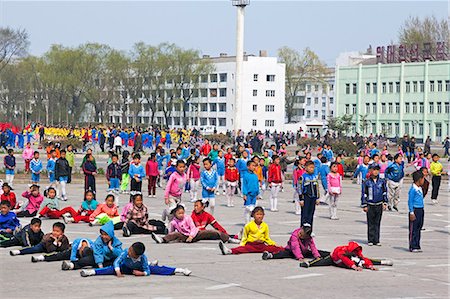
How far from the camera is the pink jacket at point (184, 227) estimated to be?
19.6m

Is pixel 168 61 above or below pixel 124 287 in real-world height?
above

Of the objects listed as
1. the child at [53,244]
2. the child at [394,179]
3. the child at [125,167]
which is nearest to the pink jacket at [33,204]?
the child at [53,244]

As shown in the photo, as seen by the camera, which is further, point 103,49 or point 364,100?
point 103,49

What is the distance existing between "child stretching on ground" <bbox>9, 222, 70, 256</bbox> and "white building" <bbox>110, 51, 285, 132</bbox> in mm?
112181

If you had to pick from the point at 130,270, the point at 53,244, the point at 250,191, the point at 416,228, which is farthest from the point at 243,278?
the point at 250,191

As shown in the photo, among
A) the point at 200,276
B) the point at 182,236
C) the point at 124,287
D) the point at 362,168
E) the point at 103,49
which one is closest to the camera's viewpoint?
the point at 124,287

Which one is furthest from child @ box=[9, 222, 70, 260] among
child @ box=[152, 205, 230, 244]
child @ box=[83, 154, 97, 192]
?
child @ box=[83, 154, 97, 192]

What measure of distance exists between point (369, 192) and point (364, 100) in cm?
9081

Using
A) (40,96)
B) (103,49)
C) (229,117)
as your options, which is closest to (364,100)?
(229,117)

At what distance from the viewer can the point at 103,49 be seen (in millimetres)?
128125

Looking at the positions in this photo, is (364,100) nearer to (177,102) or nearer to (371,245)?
(177,102)

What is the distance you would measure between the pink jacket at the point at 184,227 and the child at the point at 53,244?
3.03 metres

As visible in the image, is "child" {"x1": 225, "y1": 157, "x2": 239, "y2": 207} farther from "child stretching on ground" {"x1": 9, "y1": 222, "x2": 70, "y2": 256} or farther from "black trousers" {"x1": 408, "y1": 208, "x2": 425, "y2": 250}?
"child stretching on ground" {"x1": 9, "y1": 222, "x2": 70, "y2": 256}

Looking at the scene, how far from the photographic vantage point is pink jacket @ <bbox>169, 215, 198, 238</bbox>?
19578 millimetres
